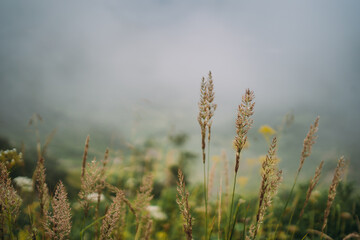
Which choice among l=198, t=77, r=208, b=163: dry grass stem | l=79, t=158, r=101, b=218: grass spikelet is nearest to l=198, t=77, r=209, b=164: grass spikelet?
l=198, t=77, r=208, b=163: dry grass stem

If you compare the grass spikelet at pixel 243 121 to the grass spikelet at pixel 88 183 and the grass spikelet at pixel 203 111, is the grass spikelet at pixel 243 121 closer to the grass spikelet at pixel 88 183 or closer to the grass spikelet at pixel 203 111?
the grass spikelet at pixel 203 111

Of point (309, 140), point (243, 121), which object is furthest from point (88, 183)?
point (309, 140)

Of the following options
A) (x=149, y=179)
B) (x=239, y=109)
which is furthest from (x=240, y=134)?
(x=149, y=179)

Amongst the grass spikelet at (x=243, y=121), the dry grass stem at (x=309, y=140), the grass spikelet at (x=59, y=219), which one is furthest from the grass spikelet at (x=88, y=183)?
the dry grass stem at (x=309, y=140)

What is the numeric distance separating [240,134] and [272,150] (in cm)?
18

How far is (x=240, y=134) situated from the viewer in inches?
44.6

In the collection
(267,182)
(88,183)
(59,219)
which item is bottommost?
(59,219)

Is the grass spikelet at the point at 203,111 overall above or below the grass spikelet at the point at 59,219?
above

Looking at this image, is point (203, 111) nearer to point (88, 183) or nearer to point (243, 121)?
point (243, 121)

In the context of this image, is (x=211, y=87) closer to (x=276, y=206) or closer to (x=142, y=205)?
(x=142, y=205)

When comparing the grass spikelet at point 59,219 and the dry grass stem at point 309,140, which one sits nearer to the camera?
the grass spikelet at point 59,219

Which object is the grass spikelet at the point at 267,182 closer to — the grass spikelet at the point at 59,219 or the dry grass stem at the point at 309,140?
the dry grass stem at the point at 309,140

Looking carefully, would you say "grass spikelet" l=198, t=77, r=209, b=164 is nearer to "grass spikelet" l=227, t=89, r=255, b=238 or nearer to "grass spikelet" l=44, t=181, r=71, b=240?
"grass spikelet" l=227, t=89, r=255, b=238

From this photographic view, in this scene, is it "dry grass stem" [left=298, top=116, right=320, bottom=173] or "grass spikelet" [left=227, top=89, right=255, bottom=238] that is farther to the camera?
"dry grass stem" [left=298, top=116, right=320, bottom=173]
